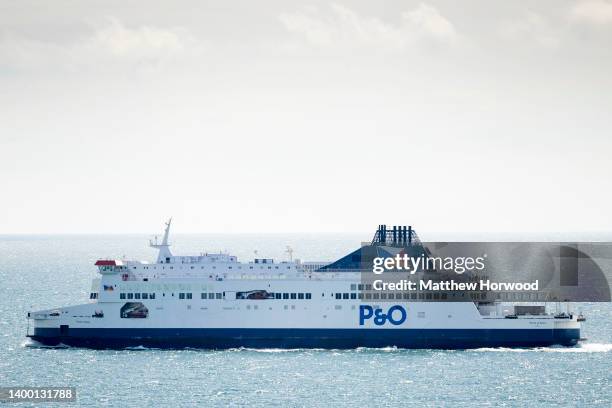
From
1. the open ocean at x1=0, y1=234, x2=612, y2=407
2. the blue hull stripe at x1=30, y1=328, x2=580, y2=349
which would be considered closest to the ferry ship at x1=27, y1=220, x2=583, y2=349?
the blue hull stripe at x1=30, y1=328, x2=580, y2=349

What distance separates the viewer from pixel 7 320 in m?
76.1

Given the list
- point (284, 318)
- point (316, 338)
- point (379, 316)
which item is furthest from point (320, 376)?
point (379, 316)

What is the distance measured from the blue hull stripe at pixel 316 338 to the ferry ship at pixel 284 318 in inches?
2.2

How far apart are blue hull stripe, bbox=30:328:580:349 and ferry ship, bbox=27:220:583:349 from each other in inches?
2.2

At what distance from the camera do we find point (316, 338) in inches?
2462

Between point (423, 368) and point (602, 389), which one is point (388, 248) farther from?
point (602, 389)

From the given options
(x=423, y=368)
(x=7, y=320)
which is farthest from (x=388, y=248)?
(x=7, y=320)

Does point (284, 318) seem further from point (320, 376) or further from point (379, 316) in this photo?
point (320, 376)

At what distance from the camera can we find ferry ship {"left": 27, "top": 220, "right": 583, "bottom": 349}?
62531 millimetres

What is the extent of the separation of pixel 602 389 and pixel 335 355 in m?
15.1

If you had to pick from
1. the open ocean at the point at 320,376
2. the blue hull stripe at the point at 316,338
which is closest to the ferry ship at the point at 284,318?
the blue hull stripe at the point at 316,338

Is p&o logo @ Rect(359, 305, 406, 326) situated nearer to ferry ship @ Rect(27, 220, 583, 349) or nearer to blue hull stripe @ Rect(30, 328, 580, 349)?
ferry ship @ Rect(27, 220, 583, 349)

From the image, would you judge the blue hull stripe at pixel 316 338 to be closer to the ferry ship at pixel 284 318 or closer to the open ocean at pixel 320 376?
the ferry ship at pixel 284 318

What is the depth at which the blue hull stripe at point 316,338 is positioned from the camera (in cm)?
6241
